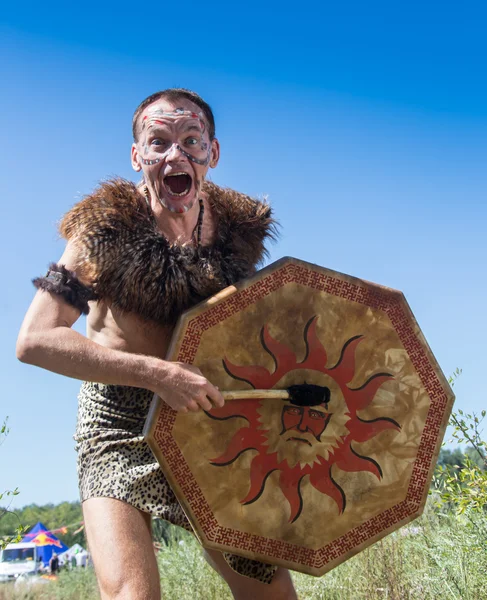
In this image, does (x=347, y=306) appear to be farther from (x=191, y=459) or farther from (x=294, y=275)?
(x=191, y=459)

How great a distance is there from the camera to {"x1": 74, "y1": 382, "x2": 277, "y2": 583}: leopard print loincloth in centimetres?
297

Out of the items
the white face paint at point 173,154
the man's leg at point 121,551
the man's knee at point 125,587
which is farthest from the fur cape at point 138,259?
the man's knee at point 125,587

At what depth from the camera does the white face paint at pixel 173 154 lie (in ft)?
11.2

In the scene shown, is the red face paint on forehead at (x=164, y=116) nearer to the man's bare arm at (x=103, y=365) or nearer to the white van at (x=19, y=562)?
the man's bare arm at (x=103, y=365)

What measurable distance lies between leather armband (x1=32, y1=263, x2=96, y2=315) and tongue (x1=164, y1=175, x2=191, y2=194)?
0.69 meters

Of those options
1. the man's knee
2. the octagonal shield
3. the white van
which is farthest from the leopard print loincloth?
the white van

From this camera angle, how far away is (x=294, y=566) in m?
3.09

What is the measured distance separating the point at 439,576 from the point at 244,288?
256cm

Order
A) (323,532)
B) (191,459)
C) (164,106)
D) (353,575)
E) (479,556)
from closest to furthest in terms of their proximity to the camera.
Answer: (191,459), (323,532), (164,106), (479,556), (353,575)

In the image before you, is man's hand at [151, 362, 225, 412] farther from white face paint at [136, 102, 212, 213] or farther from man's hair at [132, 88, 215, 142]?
man's hair at [132, 88, 215, 142]

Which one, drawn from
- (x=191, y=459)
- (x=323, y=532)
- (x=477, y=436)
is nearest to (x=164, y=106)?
(x=191, y=459)

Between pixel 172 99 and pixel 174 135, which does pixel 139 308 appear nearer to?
pixel 174 135

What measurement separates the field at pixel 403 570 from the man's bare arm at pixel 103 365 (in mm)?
2439

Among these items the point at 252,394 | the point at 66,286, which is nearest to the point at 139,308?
the point at 66,286
